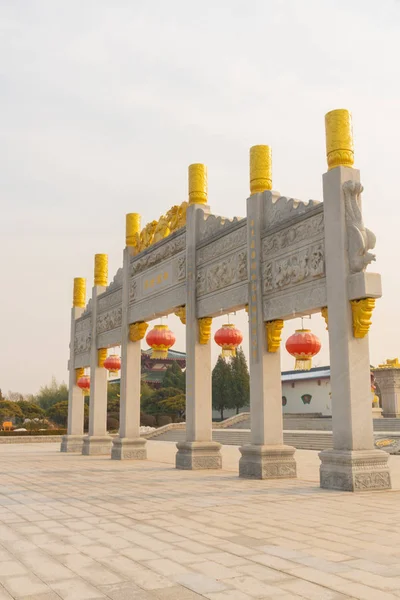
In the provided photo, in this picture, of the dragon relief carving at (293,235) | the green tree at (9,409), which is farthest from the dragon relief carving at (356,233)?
the green tree at (9,409)

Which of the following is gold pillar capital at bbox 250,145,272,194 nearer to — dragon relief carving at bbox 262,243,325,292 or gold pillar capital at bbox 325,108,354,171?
dragon relief carving at bbox 262,243,325,292

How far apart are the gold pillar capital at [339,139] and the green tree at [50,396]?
3527 centimetres

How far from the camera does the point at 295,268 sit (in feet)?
29.7

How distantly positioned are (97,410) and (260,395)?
767cm

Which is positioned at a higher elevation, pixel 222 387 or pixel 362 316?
pixel 222 387

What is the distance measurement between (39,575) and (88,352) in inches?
550

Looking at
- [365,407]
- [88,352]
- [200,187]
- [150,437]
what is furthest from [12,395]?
[365,407]

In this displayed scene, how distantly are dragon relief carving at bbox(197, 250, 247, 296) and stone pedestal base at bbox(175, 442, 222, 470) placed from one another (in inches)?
112

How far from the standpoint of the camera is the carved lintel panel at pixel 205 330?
1143 cm

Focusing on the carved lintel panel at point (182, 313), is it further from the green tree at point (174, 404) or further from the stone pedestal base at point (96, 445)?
the green tree at point (174, 404)

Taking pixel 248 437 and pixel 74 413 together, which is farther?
pixel 248 437

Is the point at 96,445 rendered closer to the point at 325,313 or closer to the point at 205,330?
the point at 205,330

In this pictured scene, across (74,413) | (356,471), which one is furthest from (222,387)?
(356,471)

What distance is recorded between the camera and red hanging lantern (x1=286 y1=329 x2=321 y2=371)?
10695 millimetres
